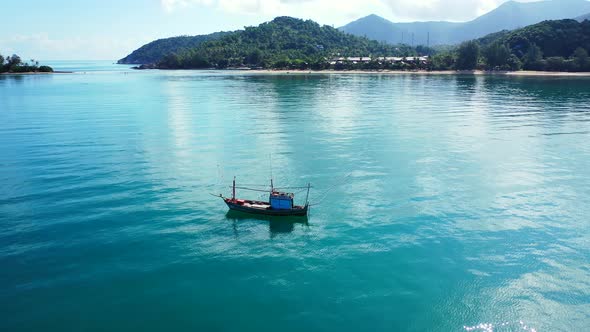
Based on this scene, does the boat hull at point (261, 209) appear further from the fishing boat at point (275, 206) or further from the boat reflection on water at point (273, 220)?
the boat reflection on water at point (273, 220)

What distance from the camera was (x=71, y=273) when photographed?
28.7 metres

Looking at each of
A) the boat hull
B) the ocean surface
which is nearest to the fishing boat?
the boat hull

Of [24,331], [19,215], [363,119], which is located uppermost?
[363,119]

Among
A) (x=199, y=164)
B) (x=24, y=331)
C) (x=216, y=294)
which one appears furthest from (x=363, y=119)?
(x=24, y=331)

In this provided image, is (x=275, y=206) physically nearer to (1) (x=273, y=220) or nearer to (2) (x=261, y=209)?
(2) (x=261, y=209)

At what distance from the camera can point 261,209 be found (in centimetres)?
3722

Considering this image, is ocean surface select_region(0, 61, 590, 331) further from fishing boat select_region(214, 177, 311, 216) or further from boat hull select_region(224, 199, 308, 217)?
fishing boat select_region(214, 177, 311, 216)

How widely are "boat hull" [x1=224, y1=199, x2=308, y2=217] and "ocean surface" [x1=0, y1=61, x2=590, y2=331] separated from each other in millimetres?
787

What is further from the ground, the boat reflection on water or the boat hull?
the boat hull

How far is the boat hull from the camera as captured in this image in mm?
37062

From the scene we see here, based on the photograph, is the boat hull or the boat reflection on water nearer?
the boat reflection on water

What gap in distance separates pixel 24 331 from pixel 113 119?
238 ft

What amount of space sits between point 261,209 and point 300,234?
14.9ft

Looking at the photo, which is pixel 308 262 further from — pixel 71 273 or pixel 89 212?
pixel 89 212
